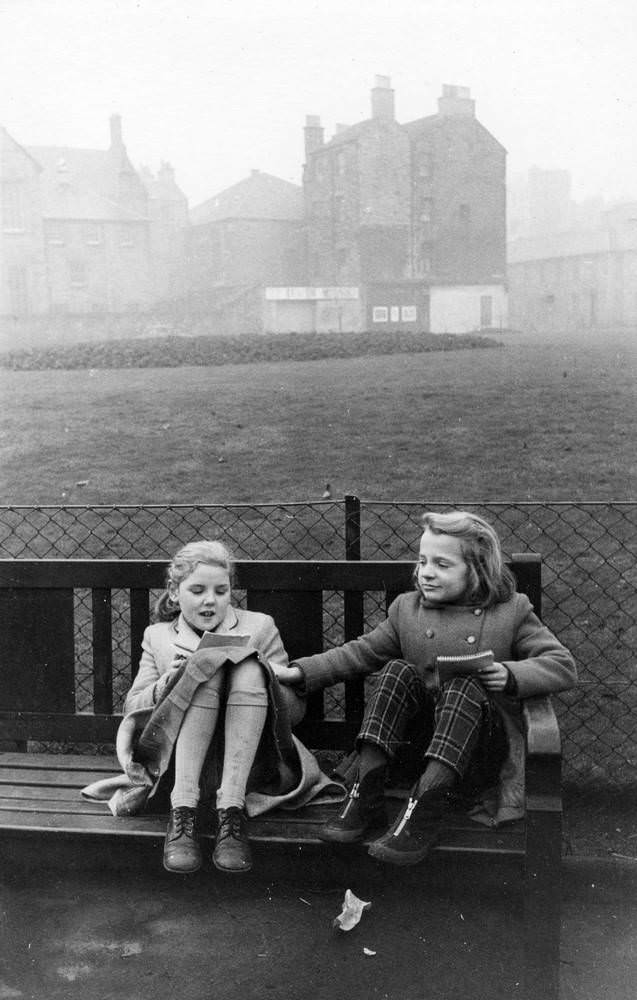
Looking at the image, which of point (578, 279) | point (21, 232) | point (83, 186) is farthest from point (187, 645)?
point (578, 279)

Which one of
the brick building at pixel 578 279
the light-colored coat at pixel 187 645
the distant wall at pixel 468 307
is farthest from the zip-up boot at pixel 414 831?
the brick building at pixel 578 279

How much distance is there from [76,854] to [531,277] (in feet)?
60.8

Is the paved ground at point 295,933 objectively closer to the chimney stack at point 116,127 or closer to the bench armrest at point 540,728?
the bench armrest at point 540,728

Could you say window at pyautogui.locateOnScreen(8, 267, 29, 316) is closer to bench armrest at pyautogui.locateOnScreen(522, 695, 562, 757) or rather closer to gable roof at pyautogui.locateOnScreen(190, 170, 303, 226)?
gable roof at pyautogui.locateOnScreen(190, 170, 303, 226)

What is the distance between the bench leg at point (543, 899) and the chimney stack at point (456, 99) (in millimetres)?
4749

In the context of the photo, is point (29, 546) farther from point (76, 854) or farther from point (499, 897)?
point (499, 897)

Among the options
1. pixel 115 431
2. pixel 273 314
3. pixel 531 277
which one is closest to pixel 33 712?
pixel 115 431

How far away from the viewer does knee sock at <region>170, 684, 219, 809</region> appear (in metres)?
2.81

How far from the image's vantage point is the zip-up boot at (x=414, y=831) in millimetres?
2598

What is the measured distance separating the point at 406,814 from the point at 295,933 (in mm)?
576

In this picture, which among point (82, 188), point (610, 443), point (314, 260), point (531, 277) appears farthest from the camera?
point (531, 277)

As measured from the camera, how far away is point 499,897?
9.63ft

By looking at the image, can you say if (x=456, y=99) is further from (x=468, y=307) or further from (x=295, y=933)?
(x=295, y=933)

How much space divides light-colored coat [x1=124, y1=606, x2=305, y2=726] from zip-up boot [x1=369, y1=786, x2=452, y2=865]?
1.87 feet
